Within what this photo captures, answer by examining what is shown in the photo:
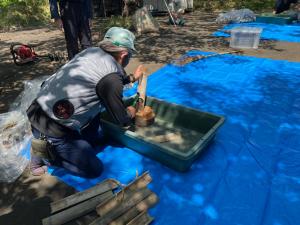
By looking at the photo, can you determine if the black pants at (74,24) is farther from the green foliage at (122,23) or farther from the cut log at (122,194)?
the green foliage at (122,23)

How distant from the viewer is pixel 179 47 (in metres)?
7.18

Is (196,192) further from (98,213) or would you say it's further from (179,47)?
(179,47)

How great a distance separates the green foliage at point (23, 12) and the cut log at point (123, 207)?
1181cm

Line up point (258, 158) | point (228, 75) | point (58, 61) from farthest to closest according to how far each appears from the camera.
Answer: point (58, 61) → point (228, 75) → point (258, 158)

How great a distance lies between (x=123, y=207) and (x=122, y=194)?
0.37 ft

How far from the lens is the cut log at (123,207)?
6.99 ft

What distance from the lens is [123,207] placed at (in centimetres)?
224

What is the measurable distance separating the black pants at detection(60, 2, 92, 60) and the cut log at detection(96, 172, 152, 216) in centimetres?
350

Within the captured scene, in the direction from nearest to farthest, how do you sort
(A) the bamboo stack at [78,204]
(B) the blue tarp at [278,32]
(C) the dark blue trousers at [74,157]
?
1. (A) the bamboo stack at [78,204]
2. (C) the dark blue trousers at [74,157]
3. (B) the blue tarp at [278,32]

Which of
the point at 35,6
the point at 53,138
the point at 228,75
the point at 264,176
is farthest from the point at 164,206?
the point at 35,6

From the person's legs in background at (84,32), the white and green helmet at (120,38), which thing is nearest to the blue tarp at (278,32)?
the person's legs in background at (84,32)

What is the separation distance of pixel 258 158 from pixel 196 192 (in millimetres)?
887

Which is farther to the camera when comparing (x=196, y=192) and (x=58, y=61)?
(x=58, y=61)

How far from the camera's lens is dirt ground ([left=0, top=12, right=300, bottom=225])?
2.49m
